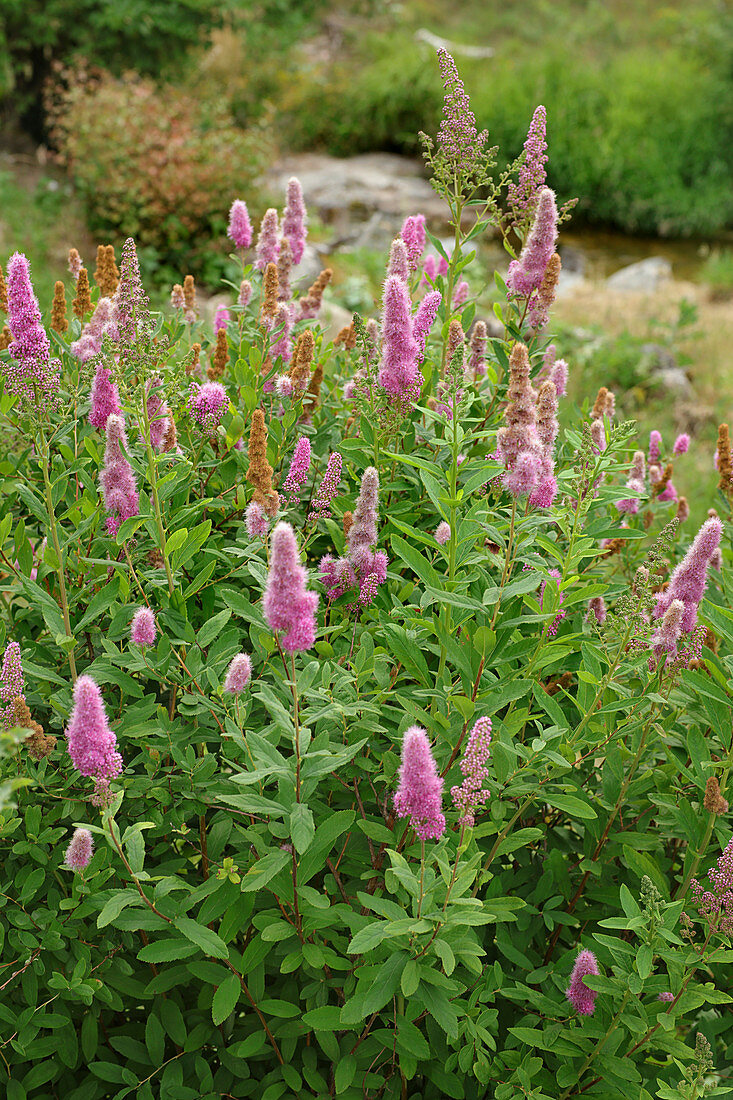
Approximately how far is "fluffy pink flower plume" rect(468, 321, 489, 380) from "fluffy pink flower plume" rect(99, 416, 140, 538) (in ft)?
3.35

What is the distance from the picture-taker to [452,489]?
1698 mm

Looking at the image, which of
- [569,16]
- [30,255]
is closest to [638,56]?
[569,16]

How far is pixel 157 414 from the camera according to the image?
203 centimetres

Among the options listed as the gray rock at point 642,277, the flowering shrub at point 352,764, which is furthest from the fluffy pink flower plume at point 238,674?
the gray rock at point 642,277

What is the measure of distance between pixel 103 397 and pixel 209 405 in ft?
0.81

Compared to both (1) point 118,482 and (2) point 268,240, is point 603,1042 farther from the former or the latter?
(2) point 268,240

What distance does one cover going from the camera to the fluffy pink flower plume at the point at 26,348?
5.78 ft

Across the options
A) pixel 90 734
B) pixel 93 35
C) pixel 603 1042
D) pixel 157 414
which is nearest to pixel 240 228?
pixel 157 414

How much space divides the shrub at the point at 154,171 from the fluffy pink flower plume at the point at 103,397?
7.82 metres

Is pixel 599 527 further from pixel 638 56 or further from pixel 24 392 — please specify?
pixel 638 56

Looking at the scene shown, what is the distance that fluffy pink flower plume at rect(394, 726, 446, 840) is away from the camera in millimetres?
1289

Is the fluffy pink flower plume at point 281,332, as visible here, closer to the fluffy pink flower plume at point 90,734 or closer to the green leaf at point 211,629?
the green leaf at point 211,629

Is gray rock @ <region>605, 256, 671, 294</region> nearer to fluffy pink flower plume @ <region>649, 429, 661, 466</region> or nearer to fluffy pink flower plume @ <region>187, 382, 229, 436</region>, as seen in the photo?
fluffy pink flower plume @ <region>649, 429, 661, 466</region>

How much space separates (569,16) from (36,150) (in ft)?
48.9
